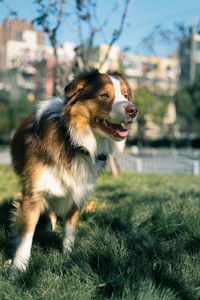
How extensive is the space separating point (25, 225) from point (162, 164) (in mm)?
11130

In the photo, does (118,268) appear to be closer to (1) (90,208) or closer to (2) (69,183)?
(2) (69,183)

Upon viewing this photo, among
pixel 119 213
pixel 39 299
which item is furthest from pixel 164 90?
pixel 39 299

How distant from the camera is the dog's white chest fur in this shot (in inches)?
117

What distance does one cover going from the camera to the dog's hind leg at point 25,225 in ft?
9.48

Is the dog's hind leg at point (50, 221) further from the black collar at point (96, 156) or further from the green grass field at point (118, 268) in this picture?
the black collar at point (96, 156)

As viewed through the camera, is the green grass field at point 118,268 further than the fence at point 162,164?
No

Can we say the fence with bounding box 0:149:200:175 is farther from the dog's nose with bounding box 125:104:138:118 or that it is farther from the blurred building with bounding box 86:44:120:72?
the dog's nose with bounding box 125:104:138:118

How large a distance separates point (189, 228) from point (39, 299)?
1.72 m

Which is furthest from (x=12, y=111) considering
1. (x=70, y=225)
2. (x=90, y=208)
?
(x=70, y=225)

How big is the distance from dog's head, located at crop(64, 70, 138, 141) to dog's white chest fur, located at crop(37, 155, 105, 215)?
0.35 m

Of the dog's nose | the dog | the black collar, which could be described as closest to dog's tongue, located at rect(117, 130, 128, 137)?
the dog

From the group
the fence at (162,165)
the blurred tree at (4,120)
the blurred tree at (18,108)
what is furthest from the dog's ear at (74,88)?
the blurred tree at (18,108)

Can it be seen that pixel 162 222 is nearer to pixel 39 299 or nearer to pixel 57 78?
pixel 39 299

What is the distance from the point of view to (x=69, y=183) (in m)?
3.04
